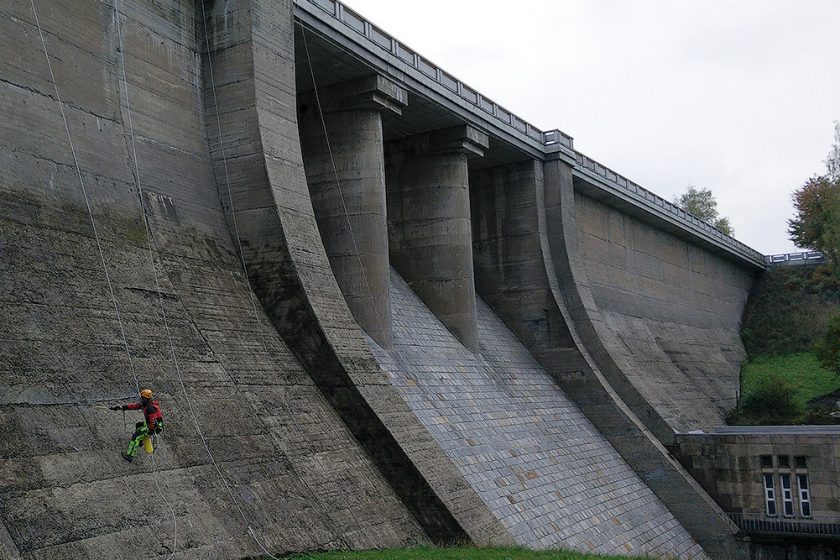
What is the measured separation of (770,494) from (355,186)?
13.7 m

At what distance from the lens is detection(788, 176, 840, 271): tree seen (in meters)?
40.1

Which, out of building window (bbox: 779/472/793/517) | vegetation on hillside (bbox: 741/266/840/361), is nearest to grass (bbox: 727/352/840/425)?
vegetation on hillside (bbox: 741/266/840/361)

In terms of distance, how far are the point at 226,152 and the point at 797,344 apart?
3653cm

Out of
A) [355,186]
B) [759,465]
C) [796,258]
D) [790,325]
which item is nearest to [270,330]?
[355,186]

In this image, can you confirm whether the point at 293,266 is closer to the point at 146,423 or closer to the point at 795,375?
the point at 146,423

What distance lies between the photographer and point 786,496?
2117 cm

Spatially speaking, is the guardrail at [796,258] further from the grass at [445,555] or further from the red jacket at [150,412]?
the red jacket at [150,412]

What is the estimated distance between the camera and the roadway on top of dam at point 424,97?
1772 centimetres

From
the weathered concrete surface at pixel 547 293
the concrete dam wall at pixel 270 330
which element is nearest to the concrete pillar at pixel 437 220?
the concrete dam wall at pixel 270 330

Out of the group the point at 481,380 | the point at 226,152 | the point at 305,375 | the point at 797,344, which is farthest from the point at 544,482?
the point at 797,344

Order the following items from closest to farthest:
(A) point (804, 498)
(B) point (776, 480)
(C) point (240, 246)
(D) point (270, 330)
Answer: (D) point (270, 330) < (C) point (240, 246) < (A) point (804, 498) < (B) point (776, 480)

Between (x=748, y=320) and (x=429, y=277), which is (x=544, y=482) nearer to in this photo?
(x=429, y=277)

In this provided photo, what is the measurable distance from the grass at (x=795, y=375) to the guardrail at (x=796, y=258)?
10.1 m

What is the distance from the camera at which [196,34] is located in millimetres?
15148
